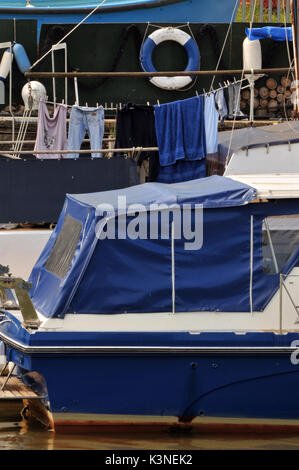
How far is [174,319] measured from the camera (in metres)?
9.84

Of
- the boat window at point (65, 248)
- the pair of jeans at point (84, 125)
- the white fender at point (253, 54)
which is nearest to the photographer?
the boat window at point (65, 248)

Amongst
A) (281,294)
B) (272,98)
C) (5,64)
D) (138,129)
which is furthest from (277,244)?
(5,64)

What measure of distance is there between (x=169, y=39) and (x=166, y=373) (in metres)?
11.4

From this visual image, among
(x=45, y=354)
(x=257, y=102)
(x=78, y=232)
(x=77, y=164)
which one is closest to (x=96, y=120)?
(x=77, y=164)

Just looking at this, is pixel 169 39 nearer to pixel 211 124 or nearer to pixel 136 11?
pixel 136 11

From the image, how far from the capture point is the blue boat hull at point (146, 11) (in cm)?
2228

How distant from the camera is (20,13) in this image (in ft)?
72.6

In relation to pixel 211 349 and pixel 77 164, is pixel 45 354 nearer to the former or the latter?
pixel 211 349

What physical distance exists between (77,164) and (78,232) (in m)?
4.46

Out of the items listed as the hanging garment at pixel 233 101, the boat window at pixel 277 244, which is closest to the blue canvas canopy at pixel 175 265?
the boat window at pixel 277 244

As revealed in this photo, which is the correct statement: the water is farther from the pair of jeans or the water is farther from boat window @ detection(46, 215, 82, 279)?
the pair of jeans

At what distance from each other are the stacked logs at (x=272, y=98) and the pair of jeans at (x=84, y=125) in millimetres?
4376

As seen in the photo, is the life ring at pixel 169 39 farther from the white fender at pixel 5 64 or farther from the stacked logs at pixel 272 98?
the white fender at pixel 5 64

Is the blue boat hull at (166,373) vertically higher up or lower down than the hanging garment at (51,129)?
lower down
